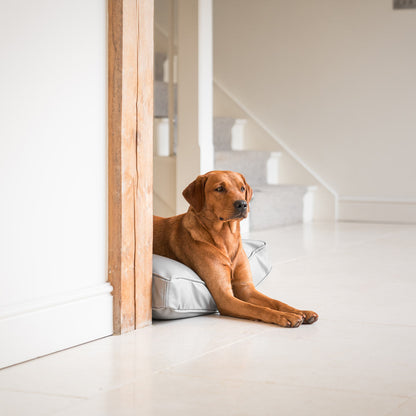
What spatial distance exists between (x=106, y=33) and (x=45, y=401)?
3.33ft

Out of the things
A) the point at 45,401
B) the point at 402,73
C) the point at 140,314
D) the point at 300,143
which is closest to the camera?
the point at 45,401

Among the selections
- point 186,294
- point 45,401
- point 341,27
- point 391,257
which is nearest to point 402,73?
point 341,27

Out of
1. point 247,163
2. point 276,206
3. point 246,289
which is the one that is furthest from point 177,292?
point 247,163

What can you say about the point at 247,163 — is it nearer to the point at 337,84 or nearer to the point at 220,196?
the point at 337,84

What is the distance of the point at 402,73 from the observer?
492 centimetres

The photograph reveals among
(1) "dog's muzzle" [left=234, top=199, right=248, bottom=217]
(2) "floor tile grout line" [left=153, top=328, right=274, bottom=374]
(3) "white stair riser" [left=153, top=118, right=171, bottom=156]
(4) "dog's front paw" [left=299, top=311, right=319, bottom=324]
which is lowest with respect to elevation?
(2) "floor tile grout line" [left=153, top=328, right=274, bottom=374]

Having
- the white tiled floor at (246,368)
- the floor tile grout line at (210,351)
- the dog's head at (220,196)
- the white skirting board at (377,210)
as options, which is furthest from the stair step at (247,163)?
the floor tile grout line at (210,351)

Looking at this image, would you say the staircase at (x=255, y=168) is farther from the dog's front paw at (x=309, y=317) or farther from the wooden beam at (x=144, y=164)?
the dog's front paw at (x=309, y=317)

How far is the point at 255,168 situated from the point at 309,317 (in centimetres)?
313

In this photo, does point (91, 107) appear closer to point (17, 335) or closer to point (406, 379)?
point (17, 335)

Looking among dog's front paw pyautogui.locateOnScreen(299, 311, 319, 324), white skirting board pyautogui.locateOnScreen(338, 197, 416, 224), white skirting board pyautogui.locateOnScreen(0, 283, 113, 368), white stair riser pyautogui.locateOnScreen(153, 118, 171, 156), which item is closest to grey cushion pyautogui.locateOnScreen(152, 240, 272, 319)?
white skirting board pyautogui.locateOnScreen(0, 283, 113, 368)

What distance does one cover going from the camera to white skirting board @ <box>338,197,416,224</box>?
196 inches

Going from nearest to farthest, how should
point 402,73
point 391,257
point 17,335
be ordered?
point 17,335
point 391,257
point 402,73

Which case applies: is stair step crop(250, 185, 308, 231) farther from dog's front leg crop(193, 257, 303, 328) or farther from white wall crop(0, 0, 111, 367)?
white wall crop(0, 0, 111, 367)
